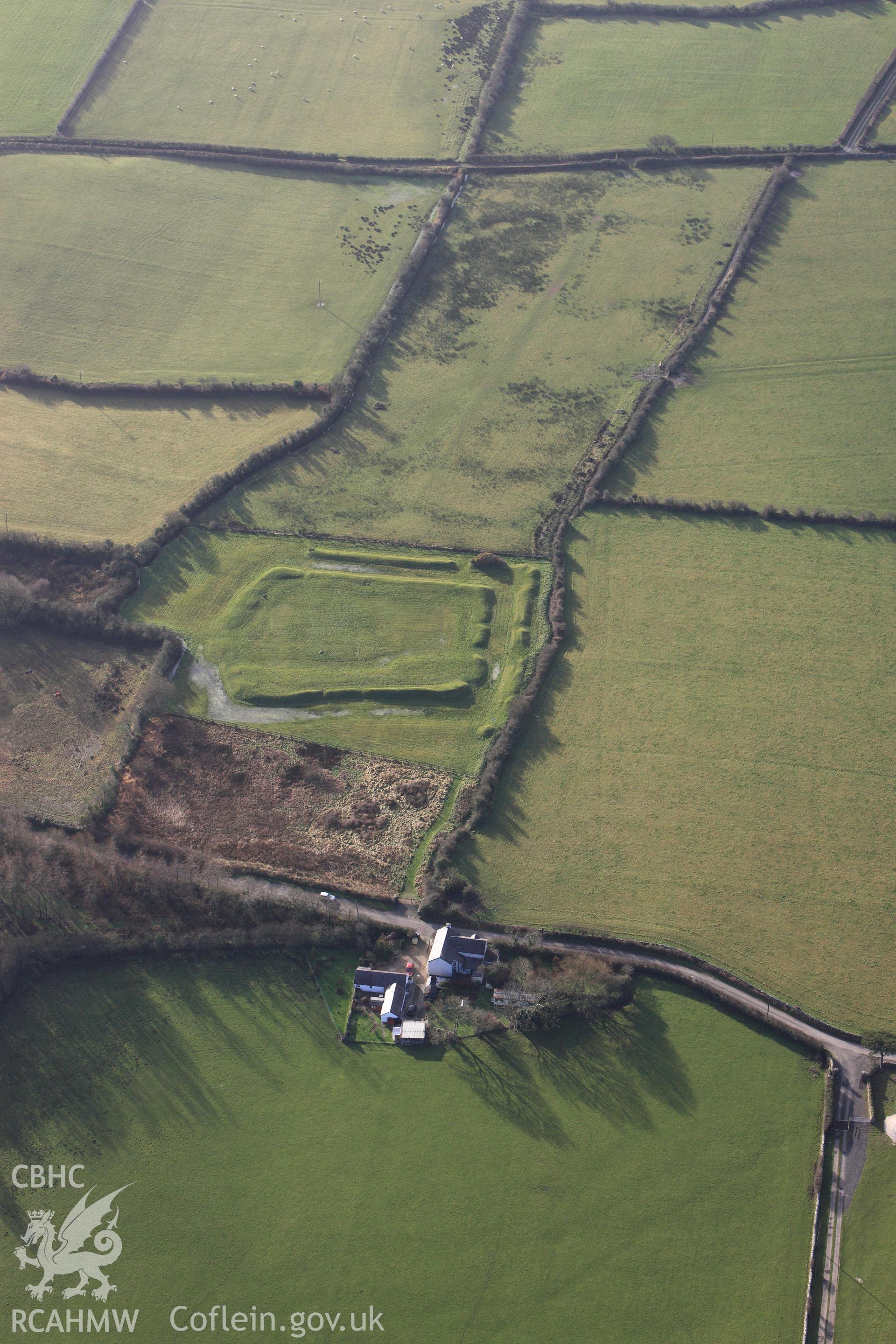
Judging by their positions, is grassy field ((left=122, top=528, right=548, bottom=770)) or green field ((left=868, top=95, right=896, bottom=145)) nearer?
grassy field ((left=122, top=528, right=548, bottom=770))

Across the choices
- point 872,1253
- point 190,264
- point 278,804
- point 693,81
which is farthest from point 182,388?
point 872,1253

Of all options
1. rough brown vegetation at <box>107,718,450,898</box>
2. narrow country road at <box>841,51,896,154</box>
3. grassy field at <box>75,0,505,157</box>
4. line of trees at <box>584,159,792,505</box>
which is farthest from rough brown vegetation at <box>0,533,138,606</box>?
narrow country road at <box>841,51,896,154</box>

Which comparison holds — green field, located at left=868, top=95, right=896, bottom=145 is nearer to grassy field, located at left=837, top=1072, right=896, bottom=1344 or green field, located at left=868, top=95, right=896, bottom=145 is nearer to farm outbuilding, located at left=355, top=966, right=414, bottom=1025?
grassy field, located at left=837, top=1072, right=896, bottom=1344

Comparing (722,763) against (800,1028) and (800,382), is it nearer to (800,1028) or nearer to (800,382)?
(800,1028)

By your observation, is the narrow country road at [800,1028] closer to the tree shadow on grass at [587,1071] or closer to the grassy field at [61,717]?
the tree shadow on grass at [587,1071]

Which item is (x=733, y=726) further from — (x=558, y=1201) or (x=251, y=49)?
(x=251, y=49)

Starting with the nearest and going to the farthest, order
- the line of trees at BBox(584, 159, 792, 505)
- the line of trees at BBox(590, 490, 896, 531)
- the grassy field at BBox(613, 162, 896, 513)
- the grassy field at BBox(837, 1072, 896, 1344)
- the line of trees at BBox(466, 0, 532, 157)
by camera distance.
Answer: the grassy field at BBox(837, 1072, 896, 1344), the line of trees at BBox(590, 490, 896, 531), the grassy field at BBox(613, 162, 896, 513), the line of trees at BBox(584, 159, 792, 505), the line of trees at BBox(466, 0, 532, 157)

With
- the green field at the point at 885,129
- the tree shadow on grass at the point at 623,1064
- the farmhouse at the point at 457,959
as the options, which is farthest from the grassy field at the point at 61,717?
the green field at the point at 885,129
